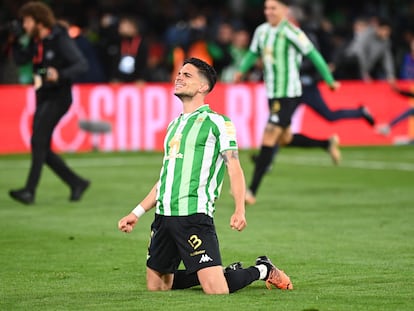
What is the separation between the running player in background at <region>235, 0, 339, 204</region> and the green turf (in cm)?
66

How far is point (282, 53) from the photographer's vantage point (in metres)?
14.7

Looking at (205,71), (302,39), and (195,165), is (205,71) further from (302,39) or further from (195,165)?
(302,39)

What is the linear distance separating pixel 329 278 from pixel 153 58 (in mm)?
17337

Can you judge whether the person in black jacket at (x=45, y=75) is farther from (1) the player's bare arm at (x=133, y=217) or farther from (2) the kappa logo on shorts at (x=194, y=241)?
(2) the kappa logo on shorts at (x=194, y=241)

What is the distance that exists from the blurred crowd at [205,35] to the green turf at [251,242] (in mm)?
4151

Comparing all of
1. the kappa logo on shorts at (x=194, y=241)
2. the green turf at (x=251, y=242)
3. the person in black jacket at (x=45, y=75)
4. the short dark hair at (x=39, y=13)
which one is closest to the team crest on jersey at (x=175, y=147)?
the kappa logo on shorts at (x=194, y=241)

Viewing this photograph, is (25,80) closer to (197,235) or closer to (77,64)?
(77,64)

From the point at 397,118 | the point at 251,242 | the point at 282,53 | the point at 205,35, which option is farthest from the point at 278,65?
the point at 205,35

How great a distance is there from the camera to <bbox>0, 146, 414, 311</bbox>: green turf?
27.0 feet

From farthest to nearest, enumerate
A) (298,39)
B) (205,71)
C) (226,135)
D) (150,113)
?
(150,113)
(298,39)
(205,71)
(226,135)

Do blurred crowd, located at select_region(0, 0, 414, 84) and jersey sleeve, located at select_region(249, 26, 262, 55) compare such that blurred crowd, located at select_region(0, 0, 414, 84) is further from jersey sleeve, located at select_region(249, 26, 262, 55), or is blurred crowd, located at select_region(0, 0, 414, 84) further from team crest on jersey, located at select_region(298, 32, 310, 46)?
team crest on jersey, located at select_region(298, 32, 310, 46)

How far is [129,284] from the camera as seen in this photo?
29.5 feet

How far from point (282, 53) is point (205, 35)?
10.8 m

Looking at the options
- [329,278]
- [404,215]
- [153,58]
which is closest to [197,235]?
→ [329,278]
